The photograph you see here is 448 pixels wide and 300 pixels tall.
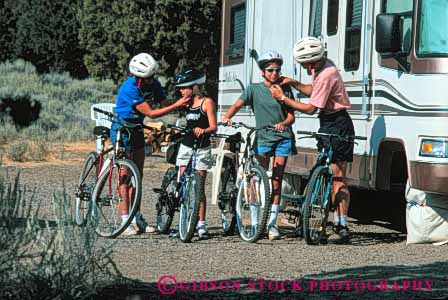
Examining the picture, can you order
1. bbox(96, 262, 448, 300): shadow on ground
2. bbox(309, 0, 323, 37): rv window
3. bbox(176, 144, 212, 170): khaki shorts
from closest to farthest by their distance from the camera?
bbox(96, 262, 448, 300): shadow on ground < bbox(176, 144, 212, 170): khaki shorts < bbox(309, 0, 323, 37): rv window

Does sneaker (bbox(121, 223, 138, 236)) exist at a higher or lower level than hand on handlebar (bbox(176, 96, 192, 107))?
lower

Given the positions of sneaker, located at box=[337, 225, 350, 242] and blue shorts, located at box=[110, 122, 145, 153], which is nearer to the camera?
sneaker, located at box=[337, 225, 350, 242]

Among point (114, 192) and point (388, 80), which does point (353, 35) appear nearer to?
point (388, 80)

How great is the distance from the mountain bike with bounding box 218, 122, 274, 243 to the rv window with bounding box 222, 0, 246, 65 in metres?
4.35

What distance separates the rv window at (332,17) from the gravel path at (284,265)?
2.17 metres

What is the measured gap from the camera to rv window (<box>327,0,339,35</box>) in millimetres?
11852

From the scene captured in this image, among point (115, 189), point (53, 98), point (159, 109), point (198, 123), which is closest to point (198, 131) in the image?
point (198, 123)

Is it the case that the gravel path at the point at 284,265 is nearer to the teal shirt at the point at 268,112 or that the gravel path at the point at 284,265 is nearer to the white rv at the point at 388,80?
the white rv at the point at 388,80

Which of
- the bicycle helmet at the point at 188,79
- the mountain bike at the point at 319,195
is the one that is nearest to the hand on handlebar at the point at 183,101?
the bicycle helmet at the point at 188,79

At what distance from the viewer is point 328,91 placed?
10.3 m

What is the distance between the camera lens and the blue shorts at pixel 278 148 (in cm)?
1066

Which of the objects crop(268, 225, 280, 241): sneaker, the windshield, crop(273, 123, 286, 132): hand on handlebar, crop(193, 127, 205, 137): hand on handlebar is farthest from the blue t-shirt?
A: the windshield

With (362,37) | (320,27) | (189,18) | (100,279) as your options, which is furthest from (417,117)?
(189,18)

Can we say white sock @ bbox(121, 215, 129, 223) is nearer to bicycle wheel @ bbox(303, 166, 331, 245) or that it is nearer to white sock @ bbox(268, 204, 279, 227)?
white sock @ bbox(268, 204, 279, 227)
